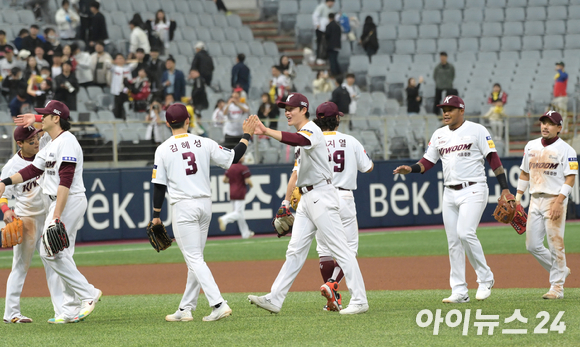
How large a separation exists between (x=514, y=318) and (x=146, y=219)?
12608 mm

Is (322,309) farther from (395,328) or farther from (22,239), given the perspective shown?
(22,239)

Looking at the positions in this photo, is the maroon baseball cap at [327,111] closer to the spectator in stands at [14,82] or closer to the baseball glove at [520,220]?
the baseball glove at [520,220]

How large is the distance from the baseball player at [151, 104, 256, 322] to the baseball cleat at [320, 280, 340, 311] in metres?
1.02

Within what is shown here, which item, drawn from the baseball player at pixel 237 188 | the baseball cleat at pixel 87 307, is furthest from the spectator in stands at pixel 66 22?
the baseball cleat at pixel 87 307

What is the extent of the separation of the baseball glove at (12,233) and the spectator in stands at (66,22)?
14.6m

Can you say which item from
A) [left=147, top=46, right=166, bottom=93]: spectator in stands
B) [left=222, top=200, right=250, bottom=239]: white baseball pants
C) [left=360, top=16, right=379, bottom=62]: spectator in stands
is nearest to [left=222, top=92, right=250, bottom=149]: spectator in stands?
[left=222, top=200, right=250, bottom=239]: white baseball pants

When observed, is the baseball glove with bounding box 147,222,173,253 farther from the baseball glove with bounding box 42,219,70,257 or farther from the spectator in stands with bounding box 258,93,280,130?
the spectator in stands with bounding box 258,93,280,130

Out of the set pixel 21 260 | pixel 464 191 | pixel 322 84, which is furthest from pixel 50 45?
pixel 464 191

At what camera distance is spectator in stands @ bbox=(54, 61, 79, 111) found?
1766 centimetres

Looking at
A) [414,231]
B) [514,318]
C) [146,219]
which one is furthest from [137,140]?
[514,318]

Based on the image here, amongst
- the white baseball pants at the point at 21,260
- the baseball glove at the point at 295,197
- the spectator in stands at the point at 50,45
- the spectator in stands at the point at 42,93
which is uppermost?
the spectator in stands at the point at 50,45

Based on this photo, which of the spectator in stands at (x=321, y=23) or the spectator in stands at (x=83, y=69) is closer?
the spectator in stands at (x=83, y=69)

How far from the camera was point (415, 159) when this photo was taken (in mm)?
19594

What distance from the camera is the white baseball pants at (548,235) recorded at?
8.31m
